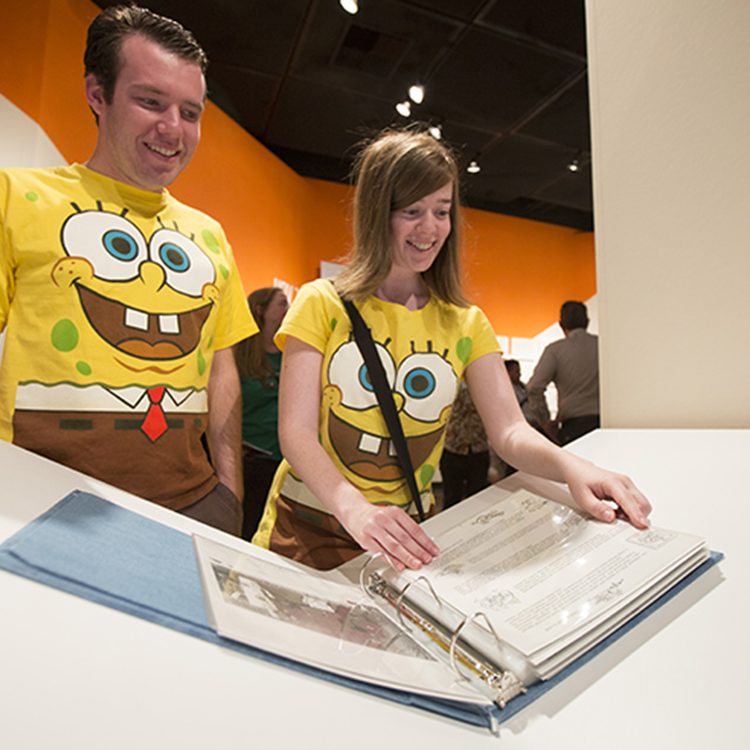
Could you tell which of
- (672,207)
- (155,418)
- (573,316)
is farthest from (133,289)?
(573,316)

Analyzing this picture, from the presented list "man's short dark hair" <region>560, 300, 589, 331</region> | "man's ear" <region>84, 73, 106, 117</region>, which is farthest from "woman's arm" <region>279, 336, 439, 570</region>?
"man's short dark hair" <region>560, 300, 589, 331</region>

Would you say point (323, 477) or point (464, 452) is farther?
point (464, 452)

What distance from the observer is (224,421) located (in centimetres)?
112

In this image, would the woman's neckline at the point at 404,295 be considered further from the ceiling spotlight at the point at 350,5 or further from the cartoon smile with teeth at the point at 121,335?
the ceiling spotlight at the point at 350,5

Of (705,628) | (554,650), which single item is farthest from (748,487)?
(554,650)

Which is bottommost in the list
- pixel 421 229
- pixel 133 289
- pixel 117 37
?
pixel 133 289

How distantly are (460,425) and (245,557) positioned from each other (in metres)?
3.05

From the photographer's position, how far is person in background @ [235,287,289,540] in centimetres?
198

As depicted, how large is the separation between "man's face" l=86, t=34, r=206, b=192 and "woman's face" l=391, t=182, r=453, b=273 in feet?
1.43

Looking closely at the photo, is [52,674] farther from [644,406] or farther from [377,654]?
[644,406]

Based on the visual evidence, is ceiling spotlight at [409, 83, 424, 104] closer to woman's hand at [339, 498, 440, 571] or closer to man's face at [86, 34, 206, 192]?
man's face at [86, 34, 206, 192]

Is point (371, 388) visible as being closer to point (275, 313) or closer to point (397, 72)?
point (275, 313)

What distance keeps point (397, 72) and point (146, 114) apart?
11.7 ft

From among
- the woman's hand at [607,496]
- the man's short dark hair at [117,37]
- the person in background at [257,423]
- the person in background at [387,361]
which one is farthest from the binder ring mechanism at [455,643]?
the person in background at [257,423]
